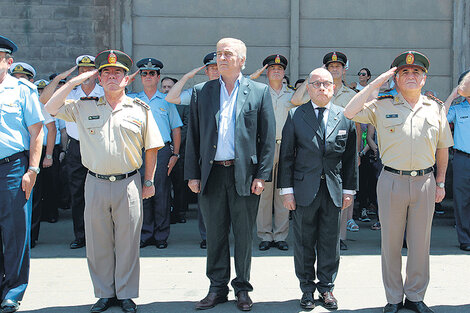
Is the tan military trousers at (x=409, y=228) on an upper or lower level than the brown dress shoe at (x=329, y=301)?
upper

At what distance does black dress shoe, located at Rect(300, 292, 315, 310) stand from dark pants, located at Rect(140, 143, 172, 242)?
2.49 metres

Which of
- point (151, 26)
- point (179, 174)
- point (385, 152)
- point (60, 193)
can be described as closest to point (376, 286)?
point (385, 152)

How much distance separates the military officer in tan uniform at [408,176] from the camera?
438 cm

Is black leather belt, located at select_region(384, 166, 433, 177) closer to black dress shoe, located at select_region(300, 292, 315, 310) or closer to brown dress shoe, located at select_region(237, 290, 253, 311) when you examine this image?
black dress shoe, located at select_region(300, 292, 315, 310)

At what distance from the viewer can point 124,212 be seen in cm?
441

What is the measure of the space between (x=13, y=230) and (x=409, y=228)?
3.08m

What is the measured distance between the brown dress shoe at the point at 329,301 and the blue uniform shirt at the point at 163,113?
290 centimetres

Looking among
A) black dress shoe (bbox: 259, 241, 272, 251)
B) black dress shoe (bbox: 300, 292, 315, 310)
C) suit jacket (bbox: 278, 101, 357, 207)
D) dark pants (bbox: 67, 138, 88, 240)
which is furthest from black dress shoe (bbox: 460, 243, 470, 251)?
dark pants (bbox: 67, 138, 88, 240)

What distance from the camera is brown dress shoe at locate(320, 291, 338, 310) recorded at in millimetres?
4418

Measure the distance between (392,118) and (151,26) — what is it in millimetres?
5826

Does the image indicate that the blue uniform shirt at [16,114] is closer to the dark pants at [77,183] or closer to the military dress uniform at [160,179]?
the dark pants at [77,183]

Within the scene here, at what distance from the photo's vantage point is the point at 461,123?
263 inches

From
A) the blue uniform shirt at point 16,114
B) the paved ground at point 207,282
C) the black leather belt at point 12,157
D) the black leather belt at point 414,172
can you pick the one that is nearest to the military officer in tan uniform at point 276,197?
the paved ground at point 207,282

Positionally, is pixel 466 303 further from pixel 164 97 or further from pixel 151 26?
pixel 151 26
